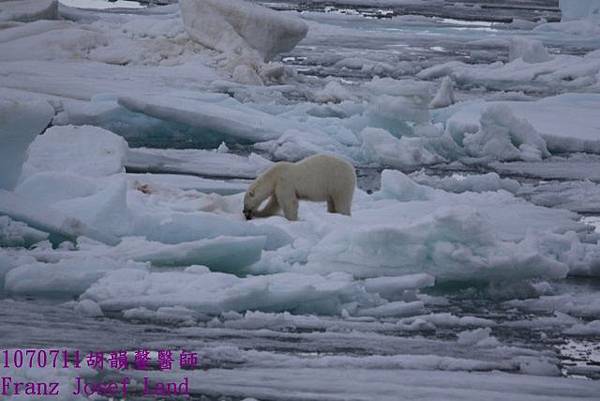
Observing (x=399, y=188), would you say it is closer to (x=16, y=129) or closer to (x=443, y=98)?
(x=16, y=129)

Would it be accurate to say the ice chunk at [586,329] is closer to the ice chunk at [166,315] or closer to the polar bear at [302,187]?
the ice chunk at [166,315]

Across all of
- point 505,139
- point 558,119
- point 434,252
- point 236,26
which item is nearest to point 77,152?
point 434,252

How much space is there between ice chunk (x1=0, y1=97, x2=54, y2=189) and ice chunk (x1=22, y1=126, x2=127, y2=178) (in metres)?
0.81

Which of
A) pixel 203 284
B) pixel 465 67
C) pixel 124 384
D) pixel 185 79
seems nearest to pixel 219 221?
pixel 203 284

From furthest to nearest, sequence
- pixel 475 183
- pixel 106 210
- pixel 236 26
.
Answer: pixel 236 26 → pixel 475 183 → pixel 106 210

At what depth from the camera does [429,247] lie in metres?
6.16

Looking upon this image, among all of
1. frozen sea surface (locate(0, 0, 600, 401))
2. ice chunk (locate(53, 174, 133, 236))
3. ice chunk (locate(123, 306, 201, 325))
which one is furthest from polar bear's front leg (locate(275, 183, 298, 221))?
ice chunk (locate(123, 306, 201, 325))

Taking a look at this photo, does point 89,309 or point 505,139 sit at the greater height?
point 505,139

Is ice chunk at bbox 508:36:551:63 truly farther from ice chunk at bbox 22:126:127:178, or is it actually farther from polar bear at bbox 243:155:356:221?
polar bear at bbox 243:155:356:221

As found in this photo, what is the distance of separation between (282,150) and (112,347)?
560 centimetres

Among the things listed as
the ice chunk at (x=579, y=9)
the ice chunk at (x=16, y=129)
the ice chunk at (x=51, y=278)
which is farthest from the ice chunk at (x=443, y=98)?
the ice chunk at (x=579, y=9)

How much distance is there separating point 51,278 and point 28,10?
41.0 ft

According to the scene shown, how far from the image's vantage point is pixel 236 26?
49.2 feet

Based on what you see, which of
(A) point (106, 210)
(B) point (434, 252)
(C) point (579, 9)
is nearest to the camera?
(B) point (434, 252)
